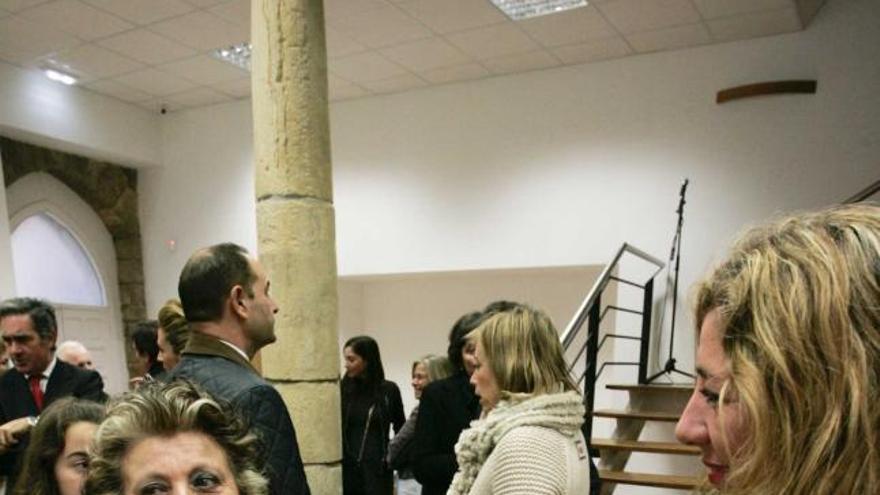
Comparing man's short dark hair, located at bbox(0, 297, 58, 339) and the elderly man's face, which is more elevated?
man's short dark hair, located at bbox(0, 297, 58, 339)

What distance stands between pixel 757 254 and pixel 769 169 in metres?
5.12

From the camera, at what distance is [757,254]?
0.63m

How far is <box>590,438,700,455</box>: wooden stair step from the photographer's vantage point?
4.15m

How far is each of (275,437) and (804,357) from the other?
1.30m

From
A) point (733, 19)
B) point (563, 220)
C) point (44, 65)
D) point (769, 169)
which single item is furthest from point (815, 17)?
point (44, 65)

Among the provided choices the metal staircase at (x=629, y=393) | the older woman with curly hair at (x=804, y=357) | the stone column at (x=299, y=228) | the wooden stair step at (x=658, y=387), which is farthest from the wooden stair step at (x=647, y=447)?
the older woman with curly hair at (x=804, y=357)

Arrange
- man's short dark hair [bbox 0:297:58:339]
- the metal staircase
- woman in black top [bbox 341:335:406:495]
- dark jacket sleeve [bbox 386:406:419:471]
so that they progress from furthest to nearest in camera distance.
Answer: woman in black top [bbox 341:335:406:495] < the metal staircase < dark jacket sleeve [bbox 386:406:419:471] < man's short dark hair [bbox 0:297:58:339]

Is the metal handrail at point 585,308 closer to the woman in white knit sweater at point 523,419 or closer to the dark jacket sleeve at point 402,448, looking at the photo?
the dark jacket sleeve at point 402,448

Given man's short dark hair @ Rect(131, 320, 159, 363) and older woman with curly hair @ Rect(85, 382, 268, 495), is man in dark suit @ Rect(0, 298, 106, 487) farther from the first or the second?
older woman with curly hair @ Rect(85, 382, 268, 495)

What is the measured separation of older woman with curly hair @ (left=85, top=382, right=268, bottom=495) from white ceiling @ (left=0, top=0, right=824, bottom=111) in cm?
410

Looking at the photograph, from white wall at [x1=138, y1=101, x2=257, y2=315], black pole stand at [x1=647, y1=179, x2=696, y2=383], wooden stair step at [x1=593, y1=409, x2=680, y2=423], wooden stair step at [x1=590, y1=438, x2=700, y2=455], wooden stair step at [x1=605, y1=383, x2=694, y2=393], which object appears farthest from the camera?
white wall at [x1=138, y1=101, x2=257, y2=315]

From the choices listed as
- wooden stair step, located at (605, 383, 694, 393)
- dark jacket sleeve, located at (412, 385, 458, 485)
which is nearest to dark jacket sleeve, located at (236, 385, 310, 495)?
dark jacket sleeve, located at (412, 385, 458, 485)

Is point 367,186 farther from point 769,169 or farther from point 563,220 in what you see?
point 769,169

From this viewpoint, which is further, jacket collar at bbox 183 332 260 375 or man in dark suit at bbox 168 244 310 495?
jacket collar at bbox 183 332 260 375
